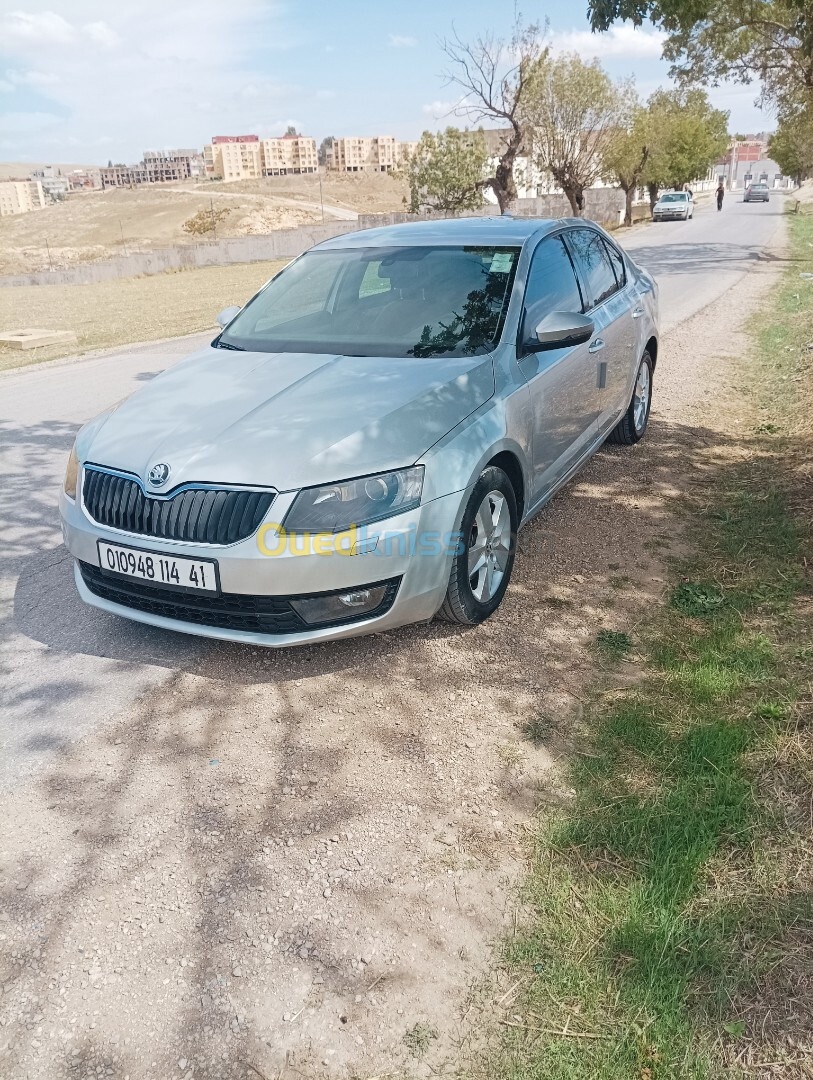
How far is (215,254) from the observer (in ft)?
136

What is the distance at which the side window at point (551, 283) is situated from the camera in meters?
4.48

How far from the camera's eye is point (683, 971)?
219 centimetres

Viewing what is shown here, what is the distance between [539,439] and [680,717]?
166 centimetres

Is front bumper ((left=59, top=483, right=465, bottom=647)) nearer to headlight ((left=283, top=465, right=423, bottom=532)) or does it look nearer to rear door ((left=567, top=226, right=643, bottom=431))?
headlight ((left=283, top=465, right=423, bottom=532))

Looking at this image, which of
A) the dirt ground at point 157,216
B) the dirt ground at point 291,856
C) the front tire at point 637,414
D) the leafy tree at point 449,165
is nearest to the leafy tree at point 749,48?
the front tire at point 637,414

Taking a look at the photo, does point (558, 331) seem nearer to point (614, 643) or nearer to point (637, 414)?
point (614, 643)

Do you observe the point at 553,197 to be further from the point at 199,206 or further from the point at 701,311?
the point at 199,206

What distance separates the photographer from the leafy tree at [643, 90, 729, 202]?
172 ft

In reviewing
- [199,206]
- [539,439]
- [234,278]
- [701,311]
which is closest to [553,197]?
[234,278]

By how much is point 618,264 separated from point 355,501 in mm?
3927

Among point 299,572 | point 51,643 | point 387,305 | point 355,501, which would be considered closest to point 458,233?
point 387,305

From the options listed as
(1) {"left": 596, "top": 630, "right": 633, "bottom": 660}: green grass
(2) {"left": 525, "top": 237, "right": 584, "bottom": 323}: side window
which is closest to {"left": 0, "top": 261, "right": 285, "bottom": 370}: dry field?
(2) {"left": 525, "top": 237, "right": 584, "bottom": 323}: side window

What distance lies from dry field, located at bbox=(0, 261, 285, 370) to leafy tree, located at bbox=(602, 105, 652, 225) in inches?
874

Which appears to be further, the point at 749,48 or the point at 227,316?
the point at 749,48
